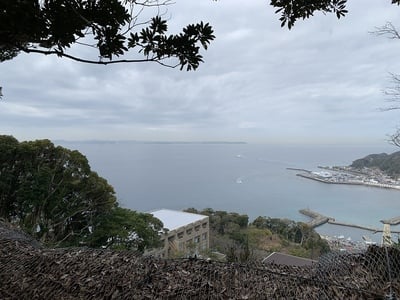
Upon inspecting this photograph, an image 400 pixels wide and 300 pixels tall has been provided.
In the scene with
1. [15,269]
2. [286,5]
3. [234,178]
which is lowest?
[234,178]

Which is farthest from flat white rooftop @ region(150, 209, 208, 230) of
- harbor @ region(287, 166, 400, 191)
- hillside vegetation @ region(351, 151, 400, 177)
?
harbor @ region(287, 166, 400, 191)

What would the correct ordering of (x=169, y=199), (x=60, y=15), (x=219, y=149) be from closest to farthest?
(x=60, y=15)
(x=169, y=199)
(x=219, y=149)

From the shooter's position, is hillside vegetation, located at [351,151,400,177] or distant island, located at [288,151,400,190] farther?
distant island, located at [288,151,400,190]

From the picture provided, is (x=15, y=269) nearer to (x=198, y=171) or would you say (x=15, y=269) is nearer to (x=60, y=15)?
(x=60, y=15)

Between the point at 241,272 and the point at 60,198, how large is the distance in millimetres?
6320

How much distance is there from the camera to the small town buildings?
8391 mm

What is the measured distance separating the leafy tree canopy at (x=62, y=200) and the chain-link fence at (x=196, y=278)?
517cm

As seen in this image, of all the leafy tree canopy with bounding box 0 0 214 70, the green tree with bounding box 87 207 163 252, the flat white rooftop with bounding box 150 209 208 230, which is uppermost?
the leafy tree canopy with bounding box 0 0 214 70

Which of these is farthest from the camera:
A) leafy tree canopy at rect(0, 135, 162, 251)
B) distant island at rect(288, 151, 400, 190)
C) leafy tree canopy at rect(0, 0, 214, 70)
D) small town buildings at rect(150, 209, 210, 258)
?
small town buildings at rect(150, 209, 210, 258)

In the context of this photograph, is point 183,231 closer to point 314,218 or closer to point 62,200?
point 62,200

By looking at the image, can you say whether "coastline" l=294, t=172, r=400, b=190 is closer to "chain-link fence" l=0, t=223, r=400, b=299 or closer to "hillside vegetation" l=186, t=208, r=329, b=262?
"hillside vegetation" l=186, t=208, r=329, b=262

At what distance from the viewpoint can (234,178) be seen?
21172 mm

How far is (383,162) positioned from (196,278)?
30.4ft

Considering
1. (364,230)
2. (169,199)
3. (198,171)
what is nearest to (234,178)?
(198,171)
